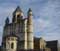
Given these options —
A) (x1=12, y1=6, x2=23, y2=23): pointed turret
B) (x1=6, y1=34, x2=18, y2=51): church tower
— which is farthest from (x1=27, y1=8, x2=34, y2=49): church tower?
(x1=6, y1=34, x2=18, y2=51): church tower

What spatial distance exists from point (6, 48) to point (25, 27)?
4586 mm

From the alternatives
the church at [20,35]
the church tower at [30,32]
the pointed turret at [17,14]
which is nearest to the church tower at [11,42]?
the church at [20,35]

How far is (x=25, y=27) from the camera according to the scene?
33.3m

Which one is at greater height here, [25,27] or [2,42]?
[25,27]

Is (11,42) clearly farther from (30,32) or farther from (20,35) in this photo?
(30,32)

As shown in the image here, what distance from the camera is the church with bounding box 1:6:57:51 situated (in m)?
32.1

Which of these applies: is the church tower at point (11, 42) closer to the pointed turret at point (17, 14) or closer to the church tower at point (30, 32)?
the church tower at point (30, 32)

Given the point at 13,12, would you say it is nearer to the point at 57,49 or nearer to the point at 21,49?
the point at 21,49

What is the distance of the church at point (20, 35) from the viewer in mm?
32141

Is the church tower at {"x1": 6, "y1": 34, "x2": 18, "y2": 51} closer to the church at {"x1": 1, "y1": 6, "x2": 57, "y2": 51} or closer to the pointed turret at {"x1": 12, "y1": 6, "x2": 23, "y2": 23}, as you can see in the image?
the church at {"x1": 1, "y1": 6, "x2": 57, "y2": 51}

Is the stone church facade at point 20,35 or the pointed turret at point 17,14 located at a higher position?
the pointed turret at point 17,14

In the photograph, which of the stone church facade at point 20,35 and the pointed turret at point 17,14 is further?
the pointed turret at point 17,14

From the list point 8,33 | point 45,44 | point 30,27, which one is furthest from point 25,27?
point 45,44

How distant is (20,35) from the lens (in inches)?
1316
